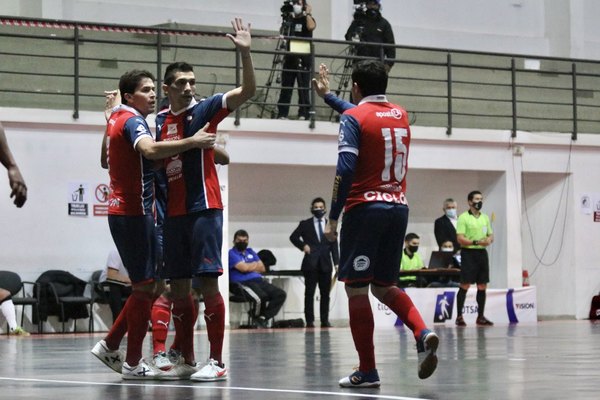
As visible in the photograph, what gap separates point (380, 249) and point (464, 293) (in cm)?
1127

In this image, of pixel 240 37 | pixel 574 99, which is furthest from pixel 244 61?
pixel 574 99

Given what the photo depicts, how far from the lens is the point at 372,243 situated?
22.1 feet

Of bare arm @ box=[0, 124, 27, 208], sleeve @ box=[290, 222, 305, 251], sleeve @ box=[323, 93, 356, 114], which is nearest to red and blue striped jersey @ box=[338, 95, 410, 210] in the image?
sleeve @ box=[323, 93, 356, 114]

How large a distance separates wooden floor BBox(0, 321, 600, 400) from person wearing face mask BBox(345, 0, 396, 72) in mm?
7716

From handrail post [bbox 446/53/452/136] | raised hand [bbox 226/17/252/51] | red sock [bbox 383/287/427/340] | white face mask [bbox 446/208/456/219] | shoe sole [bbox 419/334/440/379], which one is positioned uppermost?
handrail post [bbox 446/53/452/136]

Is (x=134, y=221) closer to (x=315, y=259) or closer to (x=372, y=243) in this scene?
(x=372, y=243)

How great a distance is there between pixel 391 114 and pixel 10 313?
10306mm

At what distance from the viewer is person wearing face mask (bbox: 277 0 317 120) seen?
737 inches

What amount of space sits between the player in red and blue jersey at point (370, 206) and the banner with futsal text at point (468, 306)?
11.3 m

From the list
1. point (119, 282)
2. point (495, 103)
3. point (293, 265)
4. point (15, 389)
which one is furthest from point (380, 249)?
point (495, 103)

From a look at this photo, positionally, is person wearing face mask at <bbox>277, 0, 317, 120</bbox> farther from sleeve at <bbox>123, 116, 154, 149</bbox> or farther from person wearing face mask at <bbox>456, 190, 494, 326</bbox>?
sleeve at <bbox>123, 116, 154, 149</bbox>

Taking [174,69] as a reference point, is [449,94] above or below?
above

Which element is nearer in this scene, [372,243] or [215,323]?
[372,243]

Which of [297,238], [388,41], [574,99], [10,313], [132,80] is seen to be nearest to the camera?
[132,80]
